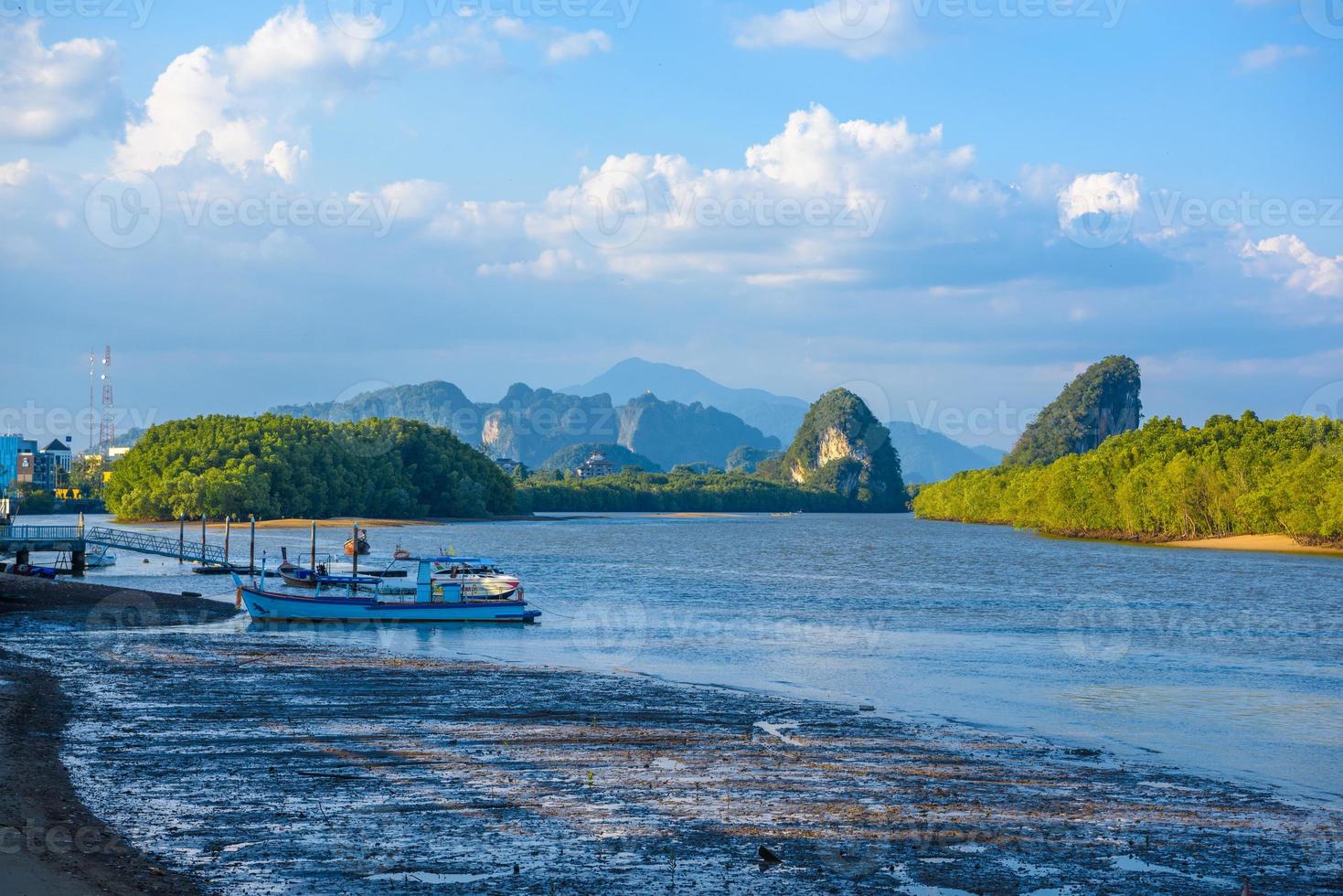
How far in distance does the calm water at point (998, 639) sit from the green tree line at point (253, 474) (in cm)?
6747

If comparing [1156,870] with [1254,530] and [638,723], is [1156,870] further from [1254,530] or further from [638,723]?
[1254,530]

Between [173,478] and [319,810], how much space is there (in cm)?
16478

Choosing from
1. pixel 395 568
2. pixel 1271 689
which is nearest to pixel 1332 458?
pixel 395 568

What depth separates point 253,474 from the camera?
16938 cm

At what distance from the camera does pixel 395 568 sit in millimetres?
80688

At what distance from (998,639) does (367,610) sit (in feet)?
79.2

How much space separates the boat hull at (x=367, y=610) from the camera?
160 ft

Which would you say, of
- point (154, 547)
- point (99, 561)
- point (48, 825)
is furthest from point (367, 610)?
point (99, 561)

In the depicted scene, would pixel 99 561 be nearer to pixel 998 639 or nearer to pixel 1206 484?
pixel 998 639

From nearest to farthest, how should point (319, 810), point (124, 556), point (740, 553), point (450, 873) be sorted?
point (450, 873) < point (319, 810) < point (124, 556) < point (740, 553)

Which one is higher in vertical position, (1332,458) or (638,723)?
(1332,458)

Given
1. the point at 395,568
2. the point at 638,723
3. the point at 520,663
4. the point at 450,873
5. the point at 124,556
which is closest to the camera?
the point at 450,873

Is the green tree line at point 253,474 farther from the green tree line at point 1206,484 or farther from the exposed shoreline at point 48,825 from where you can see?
the exposed shoreline at point 48,825

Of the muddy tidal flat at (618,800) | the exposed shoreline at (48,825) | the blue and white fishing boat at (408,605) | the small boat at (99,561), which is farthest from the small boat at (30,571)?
the exposed shoreline at (48,825)
